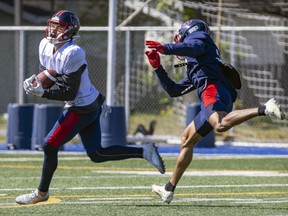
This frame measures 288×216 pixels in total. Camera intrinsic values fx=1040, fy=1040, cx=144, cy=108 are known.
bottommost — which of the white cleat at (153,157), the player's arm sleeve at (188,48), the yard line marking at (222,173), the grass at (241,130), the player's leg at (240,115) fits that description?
the grass at (241,130)

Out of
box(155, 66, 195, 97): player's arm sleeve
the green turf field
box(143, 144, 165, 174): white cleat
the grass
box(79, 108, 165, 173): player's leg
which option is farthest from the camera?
the grass

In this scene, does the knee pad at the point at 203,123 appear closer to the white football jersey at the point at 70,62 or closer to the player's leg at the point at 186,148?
the player's leg at the point at 186,148

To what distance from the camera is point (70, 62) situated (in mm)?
9250

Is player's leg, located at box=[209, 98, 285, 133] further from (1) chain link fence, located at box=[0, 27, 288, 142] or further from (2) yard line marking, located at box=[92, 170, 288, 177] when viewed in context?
(1) chain link fence, located at box=[0, 27, 288, 142]

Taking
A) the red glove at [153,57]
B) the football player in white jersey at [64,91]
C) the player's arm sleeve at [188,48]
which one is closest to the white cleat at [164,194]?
the football player in white jersey at [64,91]

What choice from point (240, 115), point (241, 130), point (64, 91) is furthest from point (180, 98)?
point (240, 115)

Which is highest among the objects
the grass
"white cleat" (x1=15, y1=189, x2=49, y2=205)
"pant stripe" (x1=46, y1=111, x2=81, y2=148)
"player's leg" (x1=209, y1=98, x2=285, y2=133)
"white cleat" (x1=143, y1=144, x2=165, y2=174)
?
"player's leg" (x1=209, y1=98, x2=285, y2=133)

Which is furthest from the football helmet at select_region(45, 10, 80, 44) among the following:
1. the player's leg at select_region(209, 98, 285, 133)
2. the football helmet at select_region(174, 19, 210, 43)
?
the player's leg at select_region(209, 98, 285, 133)

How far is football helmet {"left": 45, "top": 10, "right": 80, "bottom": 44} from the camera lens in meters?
→ 9.36

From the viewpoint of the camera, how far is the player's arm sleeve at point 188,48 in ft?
30.3

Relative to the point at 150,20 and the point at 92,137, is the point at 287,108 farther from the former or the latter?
the point at 92,137

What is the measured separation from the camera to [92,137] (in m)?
9.68

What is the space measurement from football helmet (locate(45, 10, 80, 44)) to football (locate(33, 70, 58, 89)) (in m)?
0.29

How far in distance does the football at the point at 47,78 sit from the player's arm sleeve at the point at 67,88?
5 centimetres
